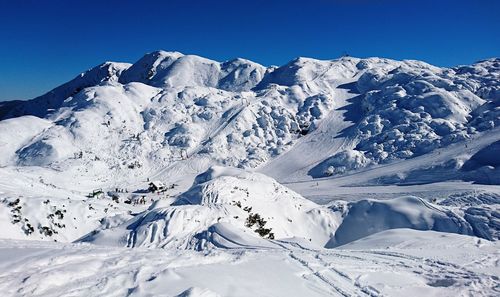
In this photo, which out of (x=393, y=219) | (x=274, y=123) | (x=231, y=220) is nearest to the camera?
(x=231, y=220)

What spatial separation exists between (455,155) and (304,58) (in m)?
52.5

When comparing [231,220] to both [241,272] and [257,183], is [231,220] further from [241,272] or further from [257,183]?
[241,272]

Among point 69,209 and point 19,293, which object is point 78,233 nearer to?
point 69,209

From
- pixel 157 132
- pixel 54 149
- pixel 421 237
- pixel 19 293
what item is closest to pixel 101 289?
pixel 19 293

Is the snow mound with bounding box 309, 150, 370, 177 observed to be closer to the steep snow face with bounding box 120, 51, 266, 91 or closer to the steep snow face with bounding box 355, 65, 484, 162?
the steep snow face with bounding box 355, 65, 484, 162

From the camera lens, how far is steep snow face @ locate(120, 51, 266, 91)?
3467 inches

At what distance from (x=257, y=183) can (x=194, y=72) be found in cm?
6711

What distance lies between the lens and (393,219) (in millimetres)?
23312

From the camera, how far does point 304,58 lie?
9169 cm

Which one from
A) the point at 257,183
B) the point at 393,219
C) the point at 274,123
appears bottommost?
the point at 393,219

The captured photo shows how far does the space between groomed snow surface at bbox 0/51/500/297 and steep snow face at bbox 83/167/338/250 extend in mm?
116

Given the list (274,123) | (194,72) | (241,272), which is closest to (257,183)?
(241,272)

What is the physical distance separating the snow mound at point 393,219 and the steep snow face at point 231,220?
108cm

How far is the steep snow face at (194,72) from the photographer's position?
88.1m
